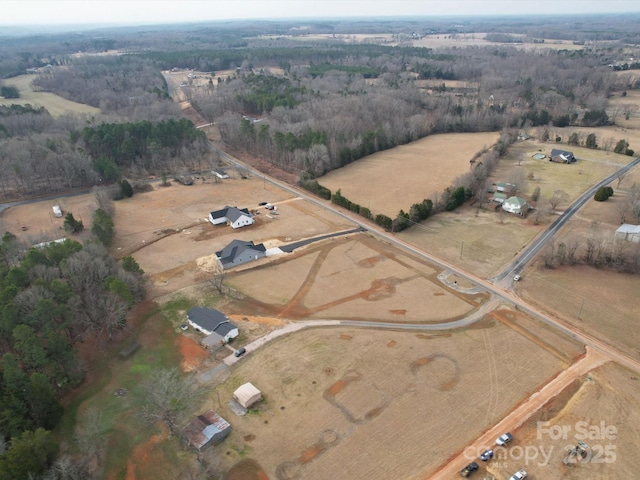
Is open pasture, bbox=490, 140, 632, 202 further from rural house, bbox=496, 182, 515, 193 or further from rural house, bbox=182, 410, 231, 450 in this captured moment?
rural house, bbox=182, 410, 231, 450

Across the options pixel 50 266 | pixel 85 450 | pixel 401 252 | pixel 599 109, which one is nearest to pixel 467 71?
pixel 599 109

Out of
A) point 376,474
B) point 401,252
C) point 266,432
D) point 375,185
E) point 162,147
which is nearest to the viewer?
point 376,474

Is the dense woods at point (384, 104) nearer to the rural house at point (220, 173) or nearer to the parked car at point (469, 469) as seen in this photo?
the rural house at point (220, 173)

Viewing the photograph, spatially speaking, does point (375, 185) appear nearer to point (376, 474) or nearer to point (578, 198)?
point (578, 198)

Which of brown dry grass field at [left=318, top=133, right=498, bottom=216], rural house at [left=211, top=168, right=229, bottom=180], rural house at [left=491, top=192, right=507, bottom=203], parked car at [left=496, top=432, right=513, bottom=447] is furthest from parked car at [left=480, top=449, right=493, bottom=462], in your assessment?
rural house at [left=211, top=168, right=229, bottom=180]

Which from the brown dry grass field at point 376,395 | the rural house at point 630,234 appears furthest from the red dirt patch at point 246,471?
the rural house at point 630,234

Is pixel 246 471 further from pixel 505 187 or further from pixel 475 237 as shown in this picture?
pixel 505 187
